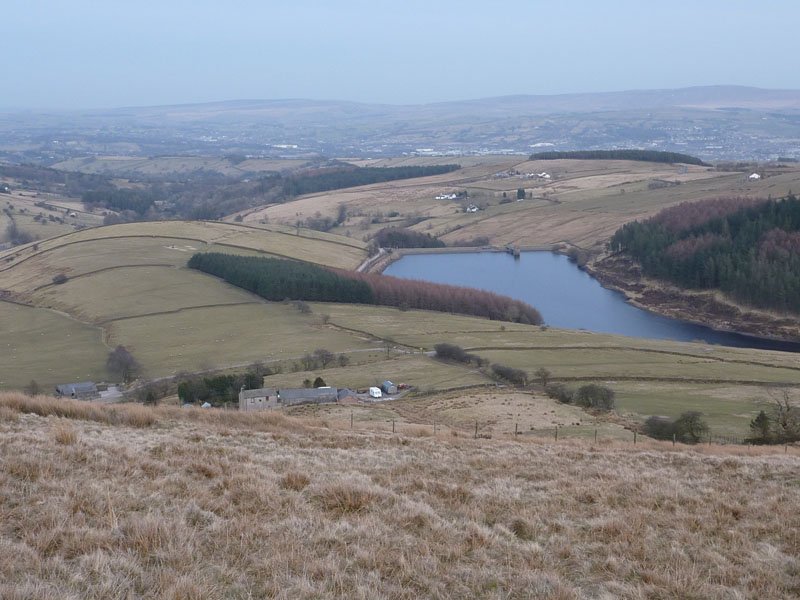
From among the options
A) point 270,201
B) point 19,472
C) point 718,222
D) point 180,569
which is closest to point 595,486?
point 180,569

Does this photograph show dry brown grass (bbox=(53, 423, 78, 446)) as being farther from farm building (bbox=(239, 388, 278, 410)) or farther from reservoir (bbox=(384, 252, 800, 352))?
reservoir (bbox=(384, 252, 800, 352))

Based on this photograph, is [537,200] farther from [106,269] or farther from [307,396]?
[307,396]

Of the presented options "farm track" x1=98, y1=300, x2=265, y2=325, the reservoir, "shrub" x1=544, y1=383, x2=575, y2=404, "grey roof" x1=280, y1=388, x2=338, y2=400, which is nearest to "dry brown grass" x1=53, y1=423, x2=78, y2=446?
"grey roof" x1=280, y1=388, x2=338, y2=400

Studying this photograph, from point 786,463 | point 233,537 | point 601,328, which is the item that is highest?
point 233,537

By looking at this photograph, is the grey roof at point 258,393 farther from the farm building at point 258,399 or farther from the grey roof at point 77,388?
the grey roof at point 77,388

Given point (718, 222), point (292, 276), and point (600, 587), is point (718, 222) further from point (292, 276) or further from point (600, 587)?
point (600, 587)

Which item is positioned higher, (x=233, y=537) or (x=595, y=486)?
(x=233, y=537)
